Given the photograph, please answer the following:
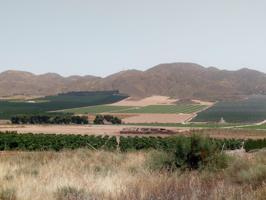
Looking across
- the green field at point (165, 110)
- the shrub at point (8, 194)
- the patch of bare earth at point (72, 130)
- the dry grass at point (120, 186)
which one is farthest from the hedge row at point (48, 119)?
the shrub at point (8, 194)

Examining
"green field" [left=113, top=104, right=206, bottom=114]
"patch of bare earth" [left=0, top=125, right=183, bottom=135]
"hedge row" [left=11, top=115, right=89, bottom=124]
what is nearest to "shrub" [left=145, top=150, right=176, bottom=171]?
"patch of bare earth" [left=0, top=125, right=183, bottom=135]

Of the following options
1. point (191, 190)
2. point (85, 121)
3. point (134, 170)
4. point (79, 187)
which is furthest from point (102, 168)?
point (85, 121)

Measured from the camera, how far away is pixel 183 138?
1421 cm

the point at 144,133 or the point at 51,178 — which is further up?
the point at 51,178

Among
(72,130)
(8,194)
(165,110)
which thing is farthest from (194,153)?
(165,110)

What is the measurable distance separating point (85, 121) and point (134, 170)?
104 metres

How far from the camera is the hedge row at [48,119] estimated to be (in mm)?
115875

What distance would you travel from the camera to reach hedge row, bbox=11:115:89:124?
115875 mm

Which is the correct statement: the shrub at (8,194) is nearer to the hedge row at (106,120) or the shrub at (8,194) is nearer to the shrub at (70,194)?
the shrub at (70,194)

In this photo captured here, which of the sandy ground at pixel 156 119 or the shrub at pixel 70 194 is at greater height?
the shrub at pixel 70 194

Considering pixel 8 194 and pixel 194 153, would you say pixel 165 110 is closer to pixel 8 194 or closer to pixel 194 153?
pixel 194 153

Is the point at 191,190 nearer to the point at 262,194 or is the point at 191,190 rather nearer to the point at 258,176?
the point at 262,194

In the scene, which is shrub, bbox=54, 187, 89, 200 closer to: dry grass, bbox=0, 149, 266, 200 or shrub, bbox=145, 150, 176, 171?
dry grass, bbox=0, 149, 266, 200

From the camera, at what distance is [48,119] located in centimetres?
11831
